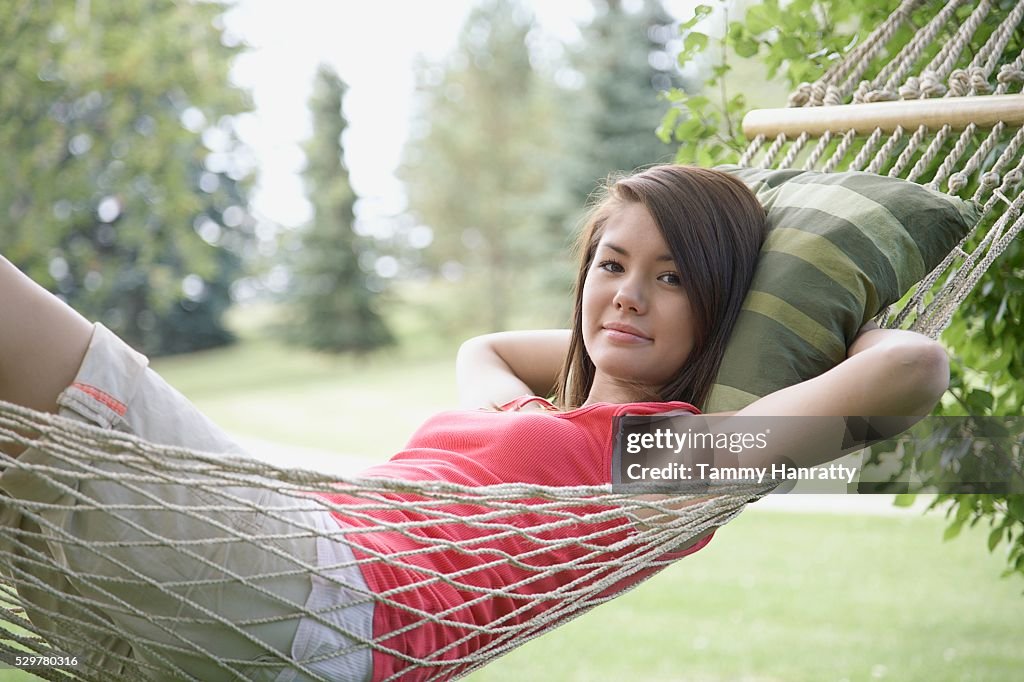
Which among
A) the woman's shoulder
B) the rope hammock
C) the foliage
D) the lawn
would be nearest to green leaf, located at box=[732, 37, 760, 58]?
the foliage

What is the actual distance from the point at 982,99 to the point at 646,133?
1089 centimetres

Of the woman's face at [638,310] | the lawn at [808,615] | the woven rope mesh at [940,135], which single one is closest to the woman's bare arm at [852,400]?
the woman's face at [638,310]

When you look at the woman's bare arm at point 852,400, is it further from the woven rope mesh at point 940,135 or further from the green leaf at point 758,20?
the green leaf at point 758,20

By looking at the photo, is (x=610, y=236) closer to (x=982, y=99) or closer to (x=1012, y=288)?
(x=982, y=99)

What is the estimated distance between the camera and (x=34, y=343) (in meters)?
1.16

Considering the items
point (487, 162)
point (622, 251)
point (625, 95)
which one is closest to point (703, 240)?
point (622, 251)

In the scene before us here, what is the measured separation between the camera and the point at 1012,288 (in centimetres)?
221

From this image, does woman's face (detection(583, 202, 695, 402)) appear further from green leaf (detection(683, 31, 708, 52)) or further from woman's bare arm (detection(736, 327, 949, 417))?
green leaf (detection(683, 31, 708, 52))

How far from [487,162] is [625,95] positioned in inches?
188

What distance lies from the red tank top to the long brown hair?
0.12 metres

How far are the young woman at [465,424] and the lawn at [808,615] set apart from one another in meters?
2.11

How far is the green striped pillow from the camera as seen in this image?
1.56m

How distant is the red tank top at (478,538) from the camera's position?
135cm

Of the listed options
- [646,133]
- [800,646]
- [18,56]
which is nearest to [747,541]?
[800,646]
